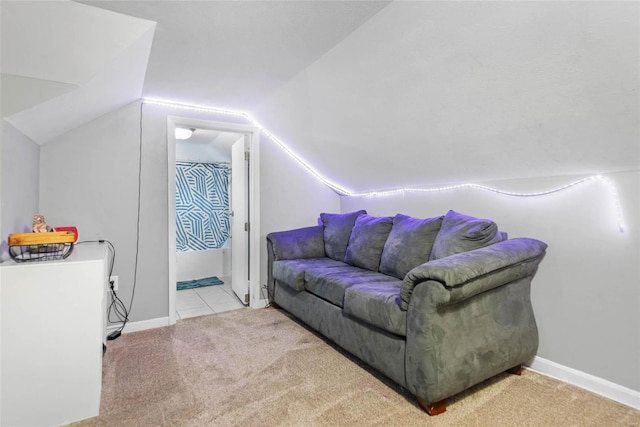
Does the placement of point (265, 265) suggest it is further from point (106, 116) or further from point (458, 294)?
point (458, 294)

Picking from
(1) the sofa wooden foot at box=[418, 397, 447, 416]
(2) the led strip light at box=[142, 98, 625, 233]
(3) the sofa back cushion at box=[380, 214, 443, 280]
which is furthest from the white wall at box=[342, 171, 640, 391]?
(1) the sofa wooden foot at box=[418, 397, 447, 416]

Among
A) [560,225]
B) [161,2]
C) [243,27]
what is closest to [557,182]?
[560,225]

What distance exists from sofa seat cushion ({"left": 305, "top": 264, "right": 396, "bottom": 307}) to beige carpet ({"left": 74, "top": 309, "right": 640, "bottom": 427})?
39cm

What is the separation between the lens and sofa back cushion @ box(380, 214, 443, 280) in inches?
90.7

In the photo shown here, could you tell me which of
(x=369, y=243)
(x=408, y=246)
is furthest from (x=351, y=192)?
(x=408, y=246)

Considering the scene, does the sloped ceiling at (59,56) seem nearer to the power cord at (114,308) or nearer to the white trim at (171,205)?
the white trim at (171,205)

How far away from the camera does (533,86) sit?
157 cm

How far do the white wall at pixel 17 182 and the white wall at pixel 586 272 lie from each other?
113 inches

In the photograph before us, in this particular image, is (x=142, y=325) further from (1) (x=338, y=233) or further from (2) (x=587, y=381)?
(2) (x=587, y=381)

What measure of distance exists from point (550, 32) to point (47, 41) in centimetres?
216

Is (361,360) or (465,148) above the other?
(465,148)

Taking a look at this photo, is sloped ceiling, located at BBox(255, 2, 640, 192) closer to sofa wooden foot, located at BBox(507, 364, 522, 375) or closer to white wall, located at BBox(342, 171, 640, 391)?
white wall, located at BBox(342, 171, 640, 391)

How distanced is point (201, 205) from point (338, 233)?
9.51 feet

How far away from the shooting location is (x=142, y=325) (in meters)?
2.88
